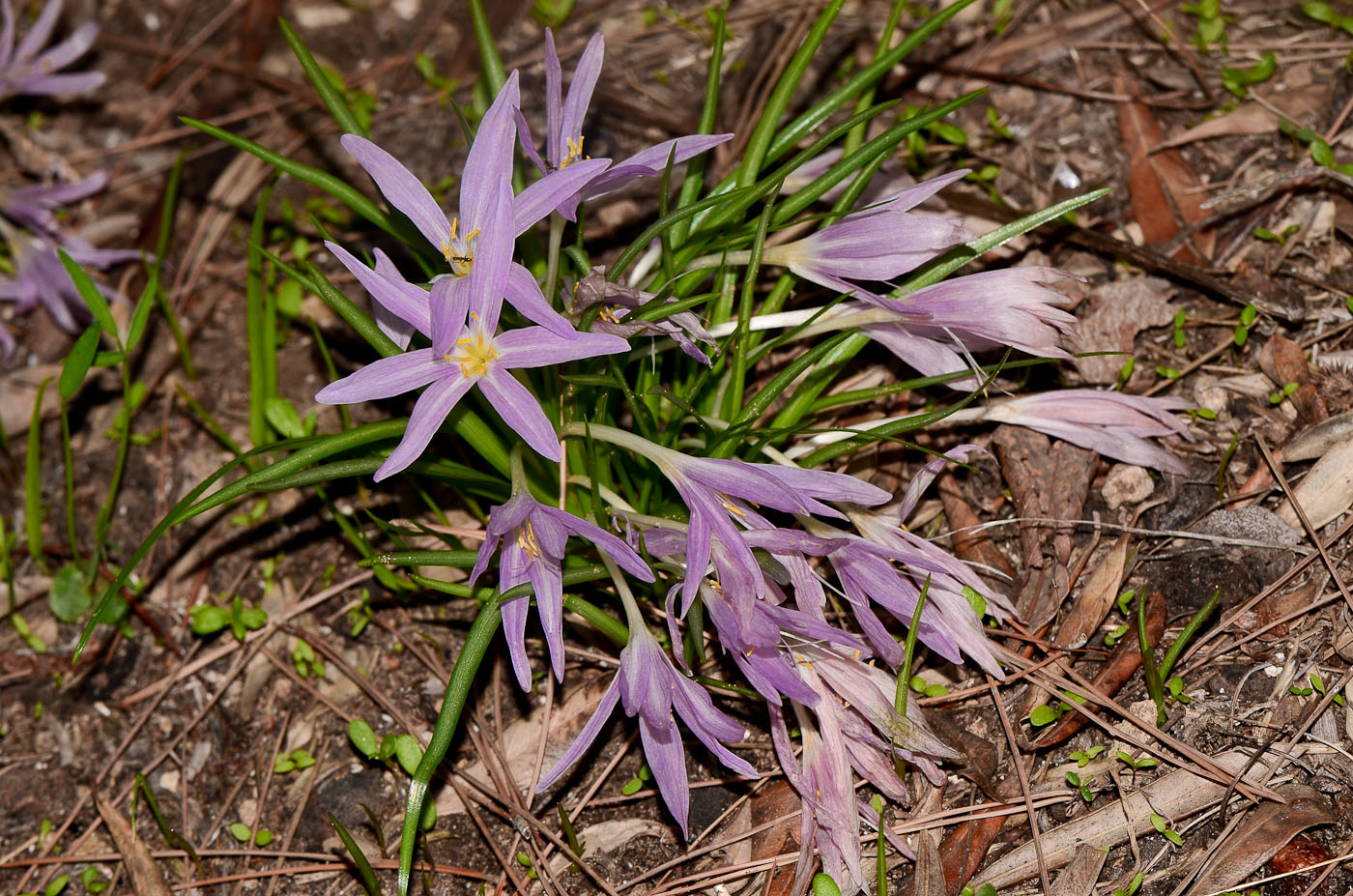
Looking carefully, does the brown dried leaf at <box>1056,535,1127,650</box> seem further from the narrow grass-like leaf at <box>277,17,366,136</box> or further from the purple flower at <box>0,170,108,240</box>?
the purple flower at <box>0,170,108,240</box>

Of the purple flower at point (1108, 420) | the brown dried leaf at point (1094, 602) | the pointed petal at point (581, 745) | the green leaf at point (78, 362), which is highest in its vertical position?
the green leaf at point (78, 362)

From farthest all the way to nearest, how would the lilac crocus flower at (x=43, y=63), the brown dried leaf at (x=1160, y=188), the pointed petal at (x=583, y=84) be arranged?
the lilac crocus flower at (x=43, y=63), the brown dried leaf at (x=1160, y=188), the pointed petal at (x=583, y=84)

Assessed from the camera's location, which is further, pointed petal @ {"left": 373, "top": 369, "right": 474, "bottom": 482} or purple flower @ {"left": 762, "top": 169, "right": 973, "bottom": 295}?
purple flower @ {"left": 762, "top": 169, "right": 973, "bottom": 295}

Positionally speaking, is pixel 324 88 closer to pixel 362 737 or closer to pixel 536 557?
pixel 536 557

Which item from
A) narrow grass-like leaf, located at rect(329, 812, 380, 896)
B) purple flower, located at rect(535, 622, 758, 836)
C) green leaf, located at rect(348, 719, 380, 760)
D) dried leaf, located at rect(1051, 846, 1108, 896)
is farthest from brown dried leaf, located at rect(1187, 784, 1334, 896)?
green leaf, located at rect(348, 719, 380, 760)

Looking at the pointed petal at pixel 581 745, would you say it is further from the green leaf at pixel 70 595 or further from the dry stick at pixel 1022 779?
the green leaf at pixel 70 595

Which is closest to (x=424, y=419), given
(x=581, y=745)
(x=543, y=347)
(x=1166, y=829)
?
(x=543, y=347)

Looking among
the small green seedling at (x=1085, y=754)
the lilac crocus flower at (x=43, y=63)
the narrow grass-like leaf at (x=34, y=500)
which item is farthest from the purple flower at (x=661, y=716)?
the lilac crocus flower at (x=43, y=63)
